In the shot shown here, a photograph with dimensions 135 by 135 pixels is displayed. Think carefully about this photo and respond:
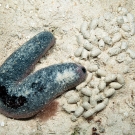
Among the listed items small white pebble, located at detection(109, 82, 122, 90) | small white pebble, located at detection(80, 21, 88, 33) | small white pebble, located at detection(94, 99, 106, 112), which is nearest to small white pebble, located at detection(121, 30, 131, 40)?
small white pebble, located at detection(80, 21, 88, 33)

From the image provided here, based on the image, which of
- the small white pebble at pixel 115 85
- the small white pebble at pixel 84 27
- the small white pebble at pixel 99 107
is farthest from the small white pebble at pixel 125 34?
the small white pebble at pixel 99 107

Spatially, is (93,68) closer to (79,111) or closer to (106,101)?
(106,101)

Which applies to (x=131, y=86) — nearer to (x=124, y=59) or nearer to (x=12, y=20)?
(x=124, y=59)

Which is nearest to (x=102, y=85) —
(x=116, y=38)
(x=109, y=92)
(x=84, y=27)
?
(x=109, y=92)

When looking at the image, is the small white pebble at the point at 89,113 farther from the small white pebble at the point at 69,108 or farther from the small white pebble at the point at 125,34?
the small white pebble at the point at 125,34

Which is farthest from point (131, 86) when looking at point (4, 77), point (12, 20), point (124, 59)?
point (12, 20)

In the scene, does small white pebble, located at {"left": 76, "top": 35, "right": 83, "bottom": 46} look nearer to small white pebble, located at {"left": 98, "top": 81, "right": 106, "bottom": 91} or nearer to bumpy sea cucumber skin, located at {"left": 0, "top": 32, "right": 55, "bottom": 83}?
bumpy sea cucumber skin, located at {"left": 0, "top": 32, "right": 55, "bottom": 83}
